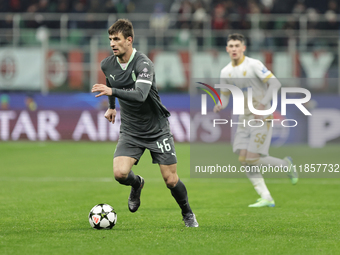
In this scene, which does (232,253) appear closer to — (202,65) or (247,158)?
(247,158)

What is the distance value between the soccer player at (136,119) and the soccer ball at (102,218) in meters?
0.39

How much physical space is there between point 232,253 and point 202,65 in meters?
13.8

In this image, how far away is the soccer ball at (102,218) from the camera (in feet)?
20.1

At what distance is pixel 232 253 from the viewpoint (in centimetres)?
504

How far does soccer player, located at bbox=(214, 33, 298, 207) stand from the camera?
8125mm

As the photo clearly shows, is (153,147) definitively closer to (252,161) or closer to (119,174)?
(119,174)

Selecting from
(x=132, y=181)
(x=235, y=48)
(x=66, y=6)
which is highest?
(x=66, y=6)

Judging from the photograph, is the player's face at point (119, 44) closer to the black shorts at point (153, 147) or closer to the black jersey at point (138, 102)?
the black jersey at point (138, 102)

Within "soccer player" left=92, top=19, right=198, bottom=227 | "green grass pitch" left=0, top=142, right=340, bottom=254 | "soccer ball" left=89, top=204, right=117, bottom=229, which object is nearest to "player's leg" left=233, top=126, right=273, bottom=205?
"green grass pitch" left=0, top=142, right=340, bottom=254

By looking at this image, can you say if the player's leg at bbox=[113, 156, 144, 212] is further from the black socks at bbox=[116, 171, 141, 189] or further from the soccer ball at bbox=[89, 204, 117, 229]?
the soccer ball at bbox=[89, 204, 117, 229]

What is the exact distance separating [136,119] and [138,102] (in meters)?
0.42

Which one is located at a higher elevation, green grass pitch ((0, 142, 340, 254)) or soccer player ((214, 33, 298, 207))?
soccer player ((214, 33, 298, 207))

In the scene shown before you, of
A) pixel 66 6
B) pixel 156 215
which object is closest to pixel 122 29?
pixel 156 215

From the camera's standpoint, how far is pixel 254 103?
832cm
